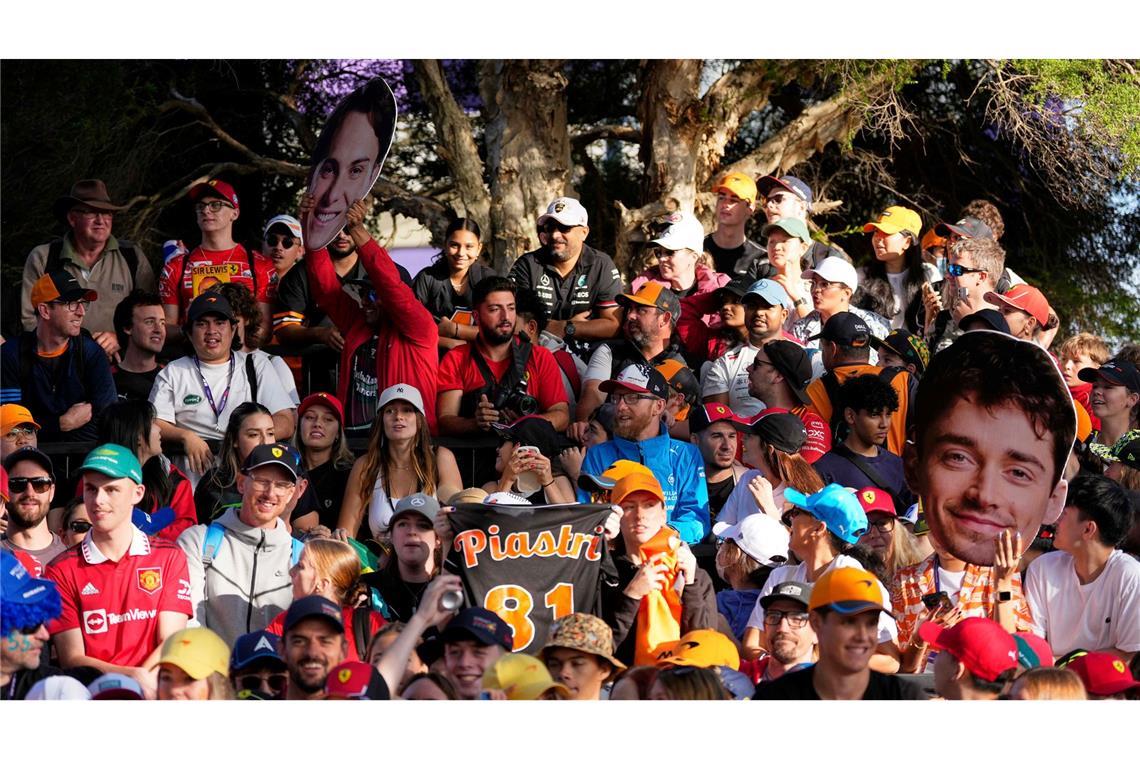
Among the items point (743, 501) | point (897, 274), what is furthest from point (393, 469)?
point (897, 274)

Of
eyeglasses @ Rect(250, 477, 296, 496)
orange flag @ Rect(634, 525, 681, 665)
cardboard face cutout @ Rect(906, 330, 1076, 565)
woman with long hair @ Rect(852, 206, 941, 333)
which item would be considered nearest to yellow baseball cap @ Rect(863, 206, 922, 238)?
woman with long hair @ Rect(852, 206, 941, 333)

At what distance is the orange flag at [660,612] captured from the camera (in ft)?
24.3

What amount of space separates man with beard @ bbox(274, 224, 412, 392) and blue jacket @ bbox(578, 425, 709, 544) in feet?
6.59

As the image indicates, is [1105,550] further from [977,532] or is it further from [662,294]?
[662,294]

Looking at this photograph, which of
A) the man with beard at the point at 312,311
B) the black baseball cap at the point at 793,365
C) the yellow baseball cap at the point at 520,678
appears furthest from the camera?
the man with beard at the point at 312,311

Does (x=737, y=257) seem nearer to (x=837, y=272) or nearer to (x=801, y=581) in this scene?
(x=837, y=272)

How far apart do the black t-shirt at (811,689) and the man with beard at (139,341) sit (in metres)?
4.46

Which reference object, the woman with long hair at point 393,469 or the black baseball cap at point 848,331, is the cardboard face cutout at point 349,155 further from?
the black baseball cap at point 848,331

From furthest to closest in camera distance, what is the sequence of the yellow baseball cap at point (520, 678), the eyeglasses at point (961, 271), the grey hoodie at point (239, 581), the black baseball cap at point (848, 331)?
the eyeglasses at point (961, 271) < the black baseball cap at point (848, 331) < the grey hoodie at point (239, 581) < the yellow baseball cap at point (520, 678)

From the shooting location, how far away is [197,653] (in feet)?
22.1

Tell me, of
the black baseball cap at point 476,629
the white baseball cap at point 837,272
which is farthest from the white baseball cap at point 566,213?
the black baseball cap at point 476,629

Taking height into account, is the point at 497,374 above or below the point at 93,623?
above

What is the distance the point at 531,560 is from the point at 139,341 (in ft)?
10.6
